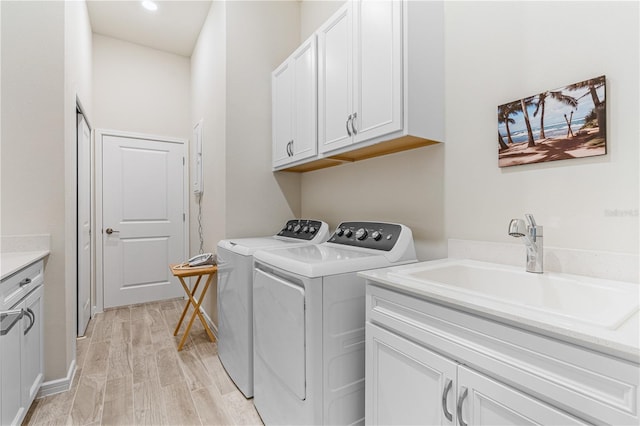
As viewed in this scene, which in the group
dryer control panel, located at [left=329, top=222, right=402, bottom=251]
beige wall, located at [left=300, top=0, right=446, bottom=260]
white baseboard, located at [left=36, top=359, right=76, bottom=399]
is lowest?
white baseboard, located at [left=36, top=359, right=76, bottom=399]

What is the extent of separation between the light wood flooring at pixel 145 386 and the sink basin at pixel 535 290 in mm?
1336

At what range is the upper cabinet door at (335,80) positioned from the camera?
5.97 feet

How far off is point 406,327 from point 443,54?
1.43 m

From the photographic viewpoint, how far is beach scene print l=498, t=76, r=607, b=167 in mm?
1117

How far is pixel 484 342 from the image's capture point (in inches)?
33.9

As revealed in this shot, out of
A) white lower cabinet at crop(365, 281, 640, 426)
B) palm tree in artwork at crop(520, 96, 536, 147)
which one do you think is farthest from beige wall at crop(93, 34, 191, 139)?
palm tree in artwork at crop(520, 96, 536, 147)

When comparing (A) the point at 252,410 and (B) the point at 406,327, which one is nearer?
(B) the point at 406,327

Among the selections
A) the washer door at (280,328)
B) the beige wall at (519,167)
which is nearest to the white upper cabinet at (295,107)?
the beige wall at (519,167)

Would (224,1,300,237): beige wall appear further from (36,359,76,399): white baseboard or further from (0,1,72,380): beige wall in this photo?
(36,359,76,399): white baseboard

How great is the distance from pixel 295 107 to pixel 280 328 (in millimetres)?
1629

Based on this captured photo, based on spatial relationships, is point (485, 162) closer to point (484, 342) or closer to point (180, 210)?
point (484, 342)

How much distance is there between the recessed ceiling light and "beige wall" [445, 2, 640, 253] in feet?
9.35

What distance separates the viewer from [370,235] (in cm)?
180

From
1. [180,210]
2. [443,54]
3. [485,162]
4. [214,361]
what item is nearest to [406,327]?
[485,162]
